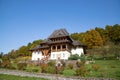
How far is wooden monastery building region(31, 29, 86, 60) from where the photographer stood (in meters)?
44.9

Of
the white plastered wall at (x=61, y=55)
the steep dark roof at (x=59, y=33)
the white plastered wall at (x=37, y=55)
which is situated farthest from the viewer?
the white plastered wall at (x=37, y=55)

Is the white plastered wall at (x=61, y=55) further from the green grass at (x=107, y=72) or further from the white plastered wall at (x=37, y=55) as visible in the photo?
the green grass at (x=107, y=72)

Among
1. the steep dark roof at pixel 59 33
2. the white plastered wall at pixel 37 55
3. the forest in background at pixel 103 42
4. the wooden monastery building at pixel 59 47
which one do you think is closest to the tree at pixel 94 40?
the forest in background at pixel 103 42

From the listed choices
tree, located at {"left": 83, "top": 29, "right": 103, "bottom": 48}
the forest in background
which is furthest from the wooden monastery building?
tree, located at {"left": 83, "top": 29, "right": 103, "bottom": 48}

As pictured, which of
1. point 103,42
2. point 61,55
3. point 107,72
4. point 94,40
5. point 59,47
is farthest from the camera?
point 103,42

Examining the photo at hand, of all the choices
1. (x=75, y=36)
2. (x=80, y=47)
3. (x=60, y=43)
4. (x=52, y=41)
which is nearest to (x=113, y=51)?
(x=80, y=47)

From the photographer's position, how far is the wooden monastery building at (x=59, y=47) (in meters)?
44.9

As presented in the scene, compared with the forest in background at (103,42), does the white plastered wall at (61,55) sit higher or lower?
lower

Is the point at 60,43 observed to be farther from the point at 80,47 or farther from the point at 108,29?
the point at 108,29

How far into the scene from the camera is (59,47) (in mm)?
47969

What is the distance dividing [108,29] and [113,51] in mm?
32491

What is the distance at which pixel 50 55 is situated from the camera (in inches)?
→ 1914

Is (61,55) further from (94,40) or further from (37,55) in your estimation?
(94,40)

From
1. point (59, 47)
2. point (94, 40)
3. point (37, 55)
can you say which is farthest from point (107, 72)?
point (94, 40)
